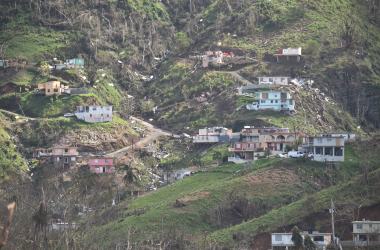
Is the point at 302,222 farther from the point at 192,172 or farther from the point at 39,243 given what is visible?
the point at 39,243

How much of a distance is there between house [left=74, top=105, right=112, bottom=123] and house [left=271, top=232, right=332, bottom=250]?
39088 millimetres

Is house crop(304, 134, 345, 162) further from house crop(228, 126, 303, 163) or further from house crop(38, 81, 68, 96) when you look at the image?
house crop(38, 81, 68, 96)

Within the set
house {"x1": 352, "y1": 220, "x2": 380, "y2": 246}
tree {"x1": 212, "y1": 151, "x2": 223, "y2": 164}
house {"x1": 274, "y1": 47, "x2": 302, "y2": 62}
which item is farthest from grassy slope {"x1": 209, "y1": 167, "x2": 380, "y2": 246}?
house {"x1": 274, "y1": 47, "x2": 302, "y2": 62}

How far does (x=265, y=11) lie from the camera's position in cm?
11831

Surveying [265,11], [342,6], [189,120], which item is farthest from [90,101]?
[342,6]

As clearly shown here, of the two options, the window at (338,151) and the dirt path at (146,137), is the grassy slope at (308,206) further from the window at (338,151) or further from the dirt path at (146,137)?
the dirt path at (146,137)

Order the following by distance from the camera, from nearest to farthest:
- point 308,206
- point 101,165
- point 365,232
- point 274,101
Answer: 1. point 365,232
2. point 308,206
3. point 101,165
4. point 274,101

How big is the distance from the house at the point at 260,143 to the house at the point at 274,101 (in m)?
6.92

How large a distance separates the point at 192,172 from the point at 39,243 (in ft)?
142

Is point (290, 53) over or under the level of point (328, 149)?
over

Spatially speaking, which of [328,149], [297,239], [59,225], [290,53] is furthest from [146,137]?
[297,239]

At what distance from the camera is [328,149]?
3039 inches

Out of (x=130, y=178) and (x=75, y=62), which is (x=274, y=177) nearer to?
(x=130, y=178)

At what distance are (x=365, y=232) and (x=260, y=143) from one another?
26.8 m
